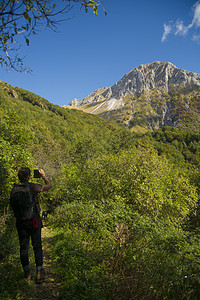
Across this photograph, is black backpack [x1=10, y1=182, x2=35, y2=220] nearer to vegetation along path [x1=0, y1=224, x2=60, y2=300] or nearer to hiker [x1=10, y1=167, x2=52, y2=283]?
hiker [x1=10, y1=167, x2=52, y2=283]

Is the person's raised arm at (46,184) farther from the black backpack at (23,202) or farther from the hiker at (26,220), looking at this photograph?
the black backpack at (23,202)

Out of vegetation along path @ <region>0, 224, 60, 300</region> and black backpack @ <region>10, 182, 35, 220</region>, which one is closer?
vegetation along path @ <region>0, 224, 60, 300</region>

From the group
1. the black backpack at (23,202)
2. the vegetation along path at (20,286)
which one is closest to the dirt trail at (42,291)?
the vegetation along path at (20,286)

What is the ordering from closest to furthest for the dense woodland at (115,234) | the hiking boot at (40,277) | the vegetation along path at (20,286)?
1. the vegetation along path at (20,286)
2. the dense woodland at (115,234)
3. the hiking boot at (40,277)

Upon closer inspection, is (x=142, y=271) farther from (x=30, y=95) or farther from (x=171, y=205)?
(x=30, y=95)

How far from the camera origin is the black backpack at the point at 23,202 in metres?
3.54

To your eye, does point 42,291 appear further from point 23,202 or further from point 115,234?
point 115,234

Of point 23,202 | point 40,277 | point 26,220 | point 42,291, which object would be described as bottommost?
point 42,291

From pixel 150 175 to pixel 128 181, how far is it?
1591mm

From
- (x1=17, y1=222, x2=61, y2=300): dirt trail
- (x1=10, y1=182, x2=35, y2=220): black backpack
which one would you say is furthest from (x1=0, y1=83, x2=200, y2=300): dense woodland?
(x1=10, y1=182, x2=35, y2=220): black backpack

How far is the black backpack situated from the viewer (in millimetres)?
3538

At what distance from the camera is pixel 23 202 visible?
3541 millimetres

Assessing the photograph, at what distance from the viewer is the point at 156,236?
514 cm

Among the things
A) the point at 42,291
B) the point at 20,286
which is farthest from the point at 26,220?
the point at 42,291
